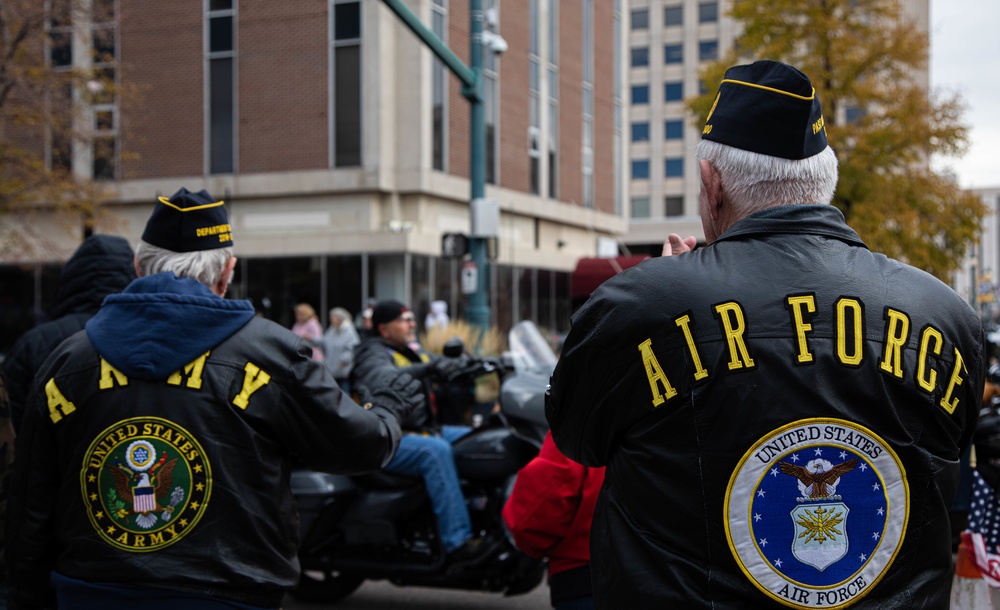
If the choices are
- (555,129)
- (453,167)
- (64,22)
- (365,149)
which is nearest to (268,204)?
(365,149)

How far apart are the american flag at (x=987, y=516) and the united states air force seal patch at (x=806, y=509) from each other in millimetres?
2209

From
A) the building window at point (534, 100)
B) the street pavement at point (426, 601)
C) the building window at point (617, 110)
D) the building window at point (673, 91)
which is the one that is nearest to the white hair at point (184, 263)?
the street pavement at point (426, 601)

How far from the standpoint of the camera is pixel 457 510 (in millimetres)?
5402

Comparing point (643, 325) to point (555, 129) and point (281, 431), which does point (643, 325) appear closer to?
point (281, 431)

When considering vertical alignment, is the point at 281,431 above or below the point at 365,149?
below

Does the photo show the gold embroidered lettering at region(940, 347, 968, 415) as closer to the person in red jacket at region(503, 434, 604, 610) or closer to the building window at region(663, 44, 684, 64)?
the person in red jacket at region(503, 434, 604, 610)

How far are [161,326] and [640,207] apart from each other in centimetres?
6430

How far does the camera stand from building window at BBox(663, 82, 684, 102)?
6500cm

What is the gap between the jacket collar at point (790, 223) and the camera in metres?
1.83

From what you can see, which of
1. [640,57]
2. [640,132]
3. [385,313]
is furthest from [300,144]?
[640,57]

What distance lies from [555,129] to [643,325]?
32177 millimetres

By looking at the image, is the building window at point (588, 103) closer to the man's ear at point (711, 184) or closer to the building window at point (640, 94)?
the building window at point (640, 94)

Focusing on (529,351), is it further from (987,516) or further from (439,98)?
(439,98)

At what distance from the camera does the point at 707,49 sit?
64.0 meters
